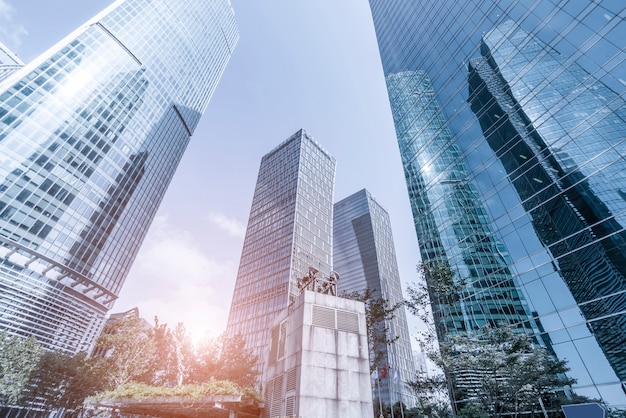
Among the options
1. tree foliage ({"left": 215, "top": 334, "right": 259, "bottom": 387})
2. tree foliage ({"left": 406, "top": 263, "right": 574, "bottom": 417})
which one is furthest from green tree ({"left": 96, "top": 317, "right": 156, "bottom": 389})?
tree foliage ({"left": 406, "top": 263, "right": 574, "bottom": 417})

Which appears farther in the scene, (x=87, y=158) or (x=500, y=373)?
(x=87, y=158)

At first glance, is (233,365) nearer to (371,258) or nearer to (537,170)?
(537,170)

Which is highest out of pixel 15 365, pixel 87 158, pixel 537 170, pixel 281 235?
pixel 281 235

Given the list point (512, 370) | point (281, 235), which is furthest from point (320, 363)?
point (281, 235)

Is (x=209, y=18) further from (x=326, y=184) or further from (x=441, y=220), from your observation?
(x=441, y=220)

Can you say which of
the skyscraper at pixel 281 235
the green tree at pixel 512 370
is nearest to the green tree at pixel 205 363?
the green tree at pixel 512 370

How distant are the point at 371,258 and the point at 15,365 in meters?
110

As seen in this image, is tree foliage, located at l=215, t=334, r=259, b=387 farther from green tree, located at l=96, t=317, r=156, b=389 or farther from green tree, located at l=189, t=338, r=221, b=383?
green tree, located at l=96, t=317, r=156, b=389

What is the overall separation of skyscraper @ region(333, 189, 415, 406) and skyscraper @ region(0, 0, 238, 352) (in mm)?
79640

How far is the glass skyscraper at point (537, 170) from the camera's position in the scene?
2052 cm

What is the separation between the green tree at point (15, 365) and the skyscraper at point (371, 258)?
95.4m

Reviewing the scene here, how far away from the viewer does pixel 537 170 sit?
1051 inches

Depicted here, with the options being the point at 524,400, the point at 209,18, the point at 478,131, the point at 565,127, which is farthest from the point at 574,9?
the point at 209,18

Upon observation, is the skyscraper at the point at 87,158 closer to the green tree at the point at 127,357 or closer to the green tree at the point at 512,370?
the green tree at the point at 127,357
